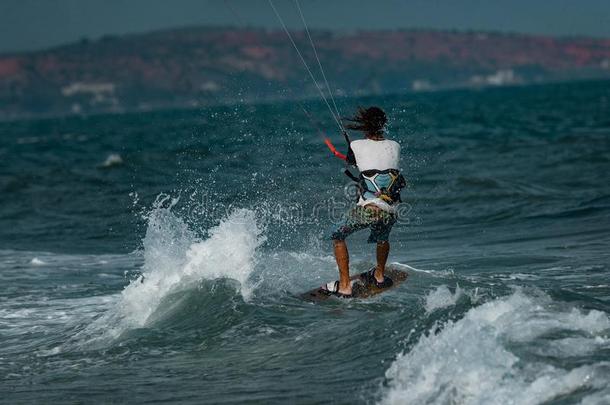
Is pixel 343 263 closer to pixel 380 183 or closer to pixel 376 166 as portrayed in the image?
pixel 380 183

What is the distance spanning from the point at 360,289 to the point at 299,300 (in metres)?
0.65

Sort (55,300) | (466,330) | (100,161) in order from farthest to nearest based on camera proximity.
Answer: (100,161), (55,300), (466,330)

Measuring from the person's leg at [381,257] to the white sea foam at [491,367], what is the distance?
2350 millimetres

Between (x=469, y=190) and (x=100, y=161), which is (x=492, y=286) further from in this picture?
(x=100, y=161)

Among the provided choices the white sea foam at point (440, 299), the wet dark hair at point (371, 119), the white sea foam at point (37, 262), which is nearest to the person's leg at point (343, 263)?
the wet dark hair at point (371, 119)

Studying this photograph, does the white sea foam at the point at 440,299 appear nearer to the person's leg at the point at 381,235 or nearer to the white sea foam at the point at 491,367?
the white sea foam at the point at 491,367

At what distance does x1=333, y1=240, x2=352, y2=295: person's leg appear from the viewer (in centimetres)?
1026

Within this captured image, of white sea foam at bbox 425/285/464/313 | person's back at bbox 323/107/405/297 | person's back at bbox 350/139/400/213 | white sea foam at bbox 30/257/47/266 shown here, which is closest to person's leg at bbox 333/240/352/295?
person's back at bbox 323/107/405/297

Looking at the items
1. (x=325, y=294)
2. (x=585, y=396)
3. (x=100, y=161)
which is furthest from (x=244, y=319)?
(x=100, y=161)

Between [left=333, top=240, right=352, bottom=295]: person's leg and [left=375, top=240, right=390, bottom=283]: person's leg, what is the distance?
1.12 ft

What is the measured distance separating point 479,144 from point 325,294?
26.5 metres

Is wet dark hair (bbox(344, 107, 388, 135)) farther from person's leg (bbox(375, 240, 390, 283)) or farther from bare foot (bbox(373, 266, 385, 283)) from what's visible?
bare foot (bbox(373, 266, 385, 283))

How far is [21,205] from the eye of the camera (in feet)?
82.2

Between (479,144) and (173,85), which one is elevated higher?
(173,85)
